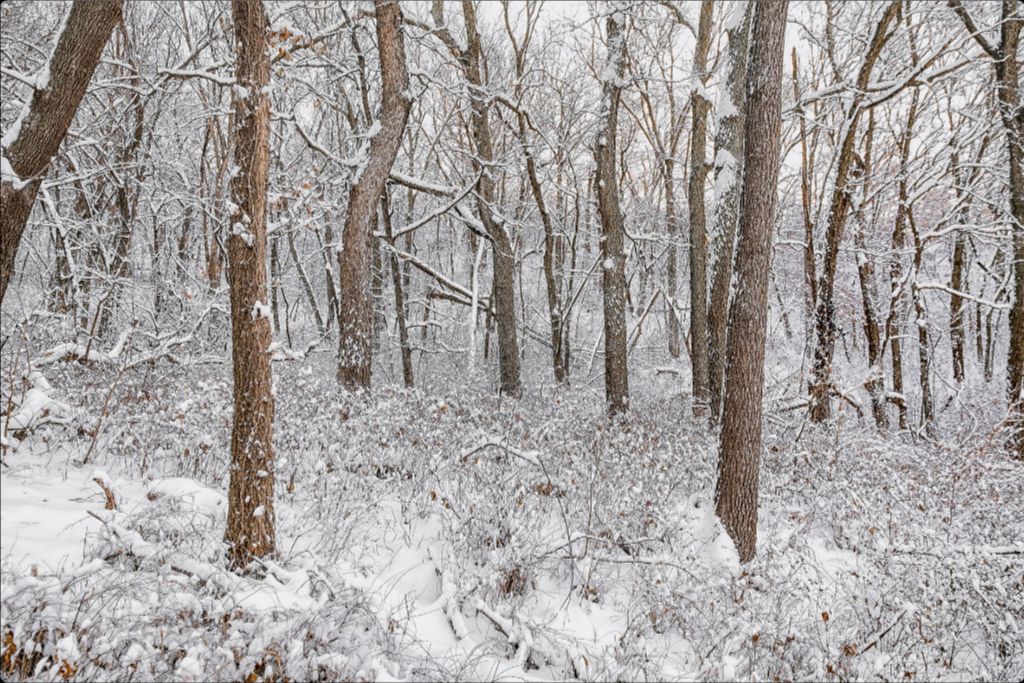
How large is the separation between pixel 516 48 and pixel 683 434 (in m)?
9.89

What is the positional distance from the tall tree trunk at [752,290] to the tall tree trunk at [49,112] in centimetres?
525

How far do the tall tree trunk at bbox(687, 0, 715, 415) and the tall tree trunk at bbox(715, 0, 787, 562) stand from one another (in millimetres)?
6163

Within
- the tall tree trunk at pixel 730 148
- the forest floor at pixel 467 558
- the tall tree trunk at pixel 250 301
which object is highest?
the tall tree trunk at pixel 730 148

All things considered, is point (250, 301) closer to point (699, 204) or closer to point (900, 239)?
point (699, 204)

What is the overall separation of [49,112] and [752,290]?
5756 mm

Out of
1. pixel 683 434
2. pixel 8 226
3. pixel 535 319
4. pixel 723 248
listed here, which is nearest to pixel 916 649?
pixel 683 434

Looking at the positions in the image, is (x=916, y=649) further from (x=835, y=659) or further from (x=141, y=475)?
(x=141, y=475)

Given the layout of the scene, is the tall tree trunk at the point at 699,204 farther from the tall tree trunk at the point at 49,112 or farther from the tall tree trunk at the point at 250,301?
the tall tree trunk at the point at 49,112

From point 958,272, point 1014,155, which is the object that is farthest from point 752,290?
point 958,272

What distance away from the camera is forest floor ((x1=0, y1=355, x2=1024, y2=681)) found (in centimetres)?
291

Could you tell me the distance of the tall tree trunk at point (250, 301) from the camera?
373 centimetres

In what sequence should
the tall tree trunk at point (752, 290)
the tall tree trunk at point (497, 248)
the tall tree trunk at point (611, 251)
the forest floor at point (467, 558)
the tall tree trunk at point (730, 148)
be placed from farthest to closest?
the tall tree trunk at point (497, 248) → the tall tree trunk at point (611, 251) → the tall tree trunk at point (730, 148) → the tall tree trunk at point (752, 290) → the forest floor at point (467, 558)

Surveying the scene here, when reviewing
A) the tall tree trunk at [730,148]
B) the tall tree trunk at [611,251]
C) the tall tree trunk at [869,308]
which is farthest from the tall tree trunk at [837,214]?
the tall tree trunk at [730,148]

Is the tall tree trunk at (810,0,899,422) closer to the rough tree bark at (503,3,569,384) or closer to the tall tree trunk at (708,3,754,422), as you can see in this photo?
the tall tree trunk at (708,3,754,422)
